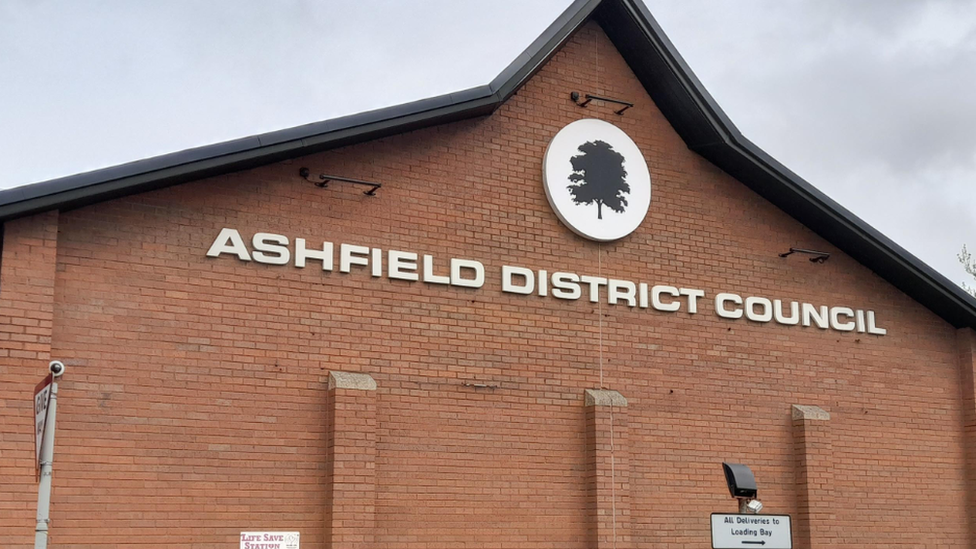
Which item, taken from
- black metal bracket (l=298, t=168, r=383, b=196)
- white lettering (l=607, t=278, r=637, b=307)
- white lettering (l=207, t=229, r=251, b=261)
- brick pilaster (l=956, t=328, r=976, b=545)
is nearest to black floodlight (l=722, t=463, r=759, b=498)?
white lettering (l=607, t=278, r=637, b=307)

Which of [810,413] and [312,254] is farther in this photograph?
[810,413]

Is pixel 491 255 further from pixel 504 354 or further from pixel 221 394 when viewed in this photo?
pixel 221 394

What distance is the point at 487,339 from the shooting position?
1491 cm

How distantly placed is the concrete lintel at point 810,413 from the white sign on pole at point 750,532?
4.29 metres

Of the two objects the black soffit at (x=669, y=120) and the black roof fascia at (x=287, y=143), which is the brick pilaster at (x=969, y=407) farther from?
the black roof fascia at (x=287, y=143)

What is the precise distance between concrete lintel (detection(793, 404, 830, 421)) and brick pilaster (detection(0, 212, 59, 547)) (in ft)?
32.6

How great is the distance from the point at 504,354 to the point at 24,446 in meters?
5.86

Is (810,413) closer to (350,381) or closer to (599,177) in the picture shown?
(599,177)

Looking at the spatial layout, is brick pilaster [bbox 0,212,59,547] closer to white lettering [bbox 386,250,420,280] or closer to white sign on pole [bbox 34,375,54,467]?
white sign on pole [bbox 34,375,54,467]

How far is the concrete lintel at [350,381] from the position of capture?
44.7ft

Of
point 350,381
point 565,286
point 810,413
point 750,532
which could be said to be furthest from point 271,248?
point 810,413

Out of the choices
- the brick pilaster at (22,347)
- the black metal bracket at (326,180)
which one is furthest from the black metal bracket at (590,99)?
the brick pilaster at (22,347)

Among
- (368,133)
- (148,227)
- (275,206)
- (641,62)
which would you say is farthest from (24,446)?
(641,62)

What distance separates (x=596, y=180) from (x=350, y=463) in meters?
5.40
